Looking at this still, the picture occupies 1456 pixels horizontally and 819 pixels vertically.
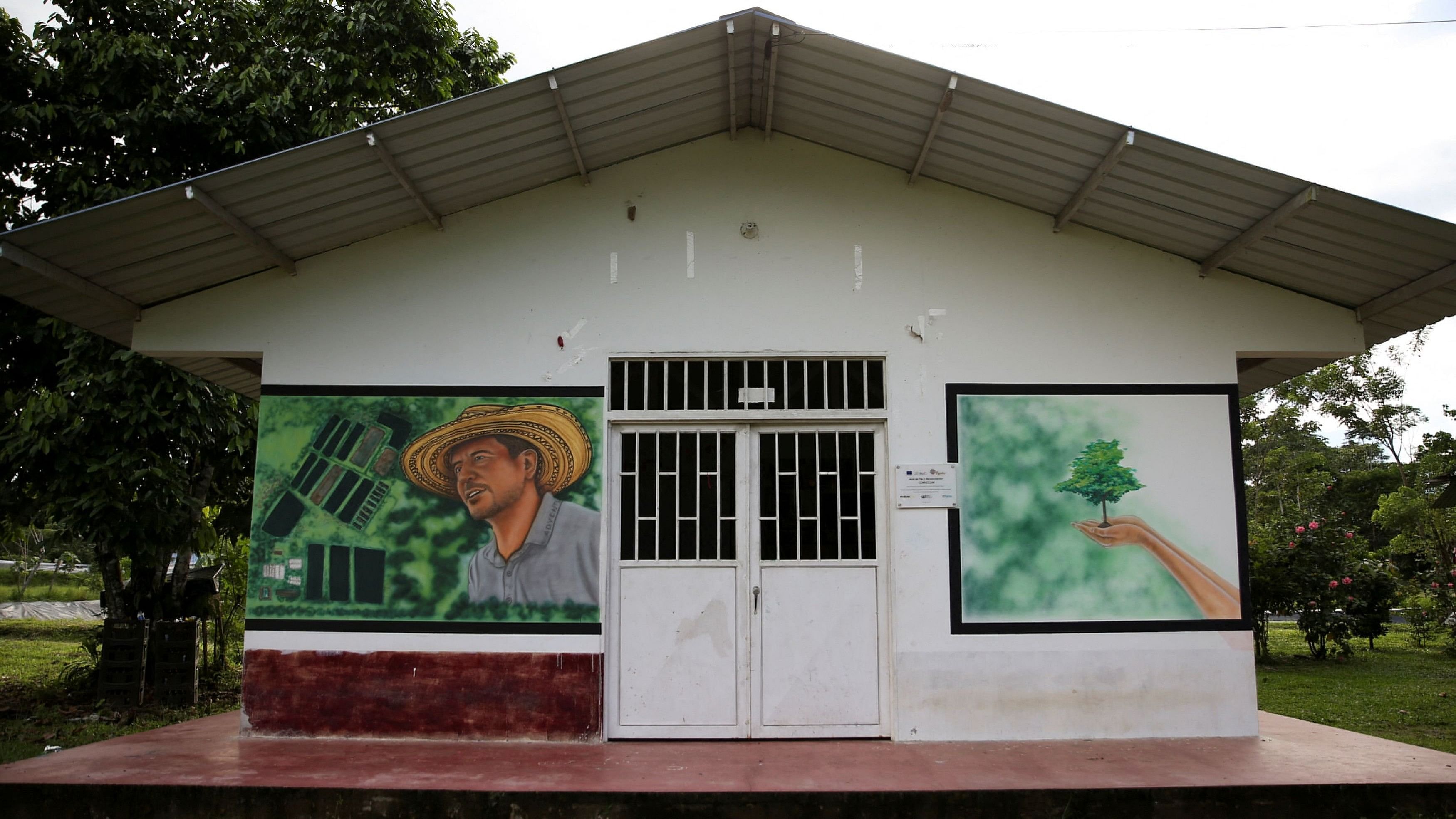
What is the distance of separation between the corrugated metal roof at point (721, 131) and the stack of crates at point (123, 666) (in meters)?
4.25

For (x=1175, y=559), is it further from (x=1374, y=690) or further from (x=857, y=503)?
(x=1374, y=690)

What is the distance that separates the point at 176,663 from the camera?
32.9 ft

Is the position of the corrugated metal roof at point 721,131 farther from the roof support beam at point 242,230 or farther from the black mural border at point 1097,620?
the black mural border at point 1097,620

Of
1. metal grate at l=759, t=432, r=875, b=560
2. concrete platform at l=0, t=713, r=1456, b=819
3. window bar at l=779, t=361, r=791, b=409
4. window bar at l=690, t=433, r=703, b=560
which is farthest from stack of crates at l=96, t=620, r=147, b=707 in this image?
window bar at l=779, t=361, r=791, b=409

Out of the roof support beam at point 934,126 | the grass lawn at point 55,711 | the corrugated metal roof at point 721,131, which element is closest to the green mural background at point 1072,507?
the corrugated metal roof at point 721,131

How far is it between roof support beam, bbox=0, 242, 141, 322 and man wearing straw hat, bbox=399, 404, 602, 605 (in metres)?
2.06

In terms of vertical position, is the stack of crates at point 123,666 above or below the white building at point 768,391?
below

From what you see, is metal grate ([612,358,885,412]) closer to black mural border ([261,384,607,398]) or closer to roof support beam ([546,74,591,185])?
black mural border ([261,384,607,398])

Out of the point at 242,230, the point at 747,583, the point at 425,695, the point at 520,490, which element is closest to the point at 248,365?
the point at 242,230

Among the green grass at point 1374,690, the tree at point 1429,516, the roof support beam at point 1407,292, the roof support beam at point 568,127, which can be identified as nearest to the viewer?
the roof support beam at point 568,127

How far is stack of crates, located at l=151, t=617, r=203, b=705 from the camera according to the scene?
32.8 ft

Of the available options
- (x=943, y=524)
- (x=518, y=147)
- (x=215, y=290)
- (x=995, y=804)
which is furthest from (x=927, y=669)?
(x=215, y=290)

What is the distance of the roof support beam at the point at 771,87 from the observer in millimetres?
5918

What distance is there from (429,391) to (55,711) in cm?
635
